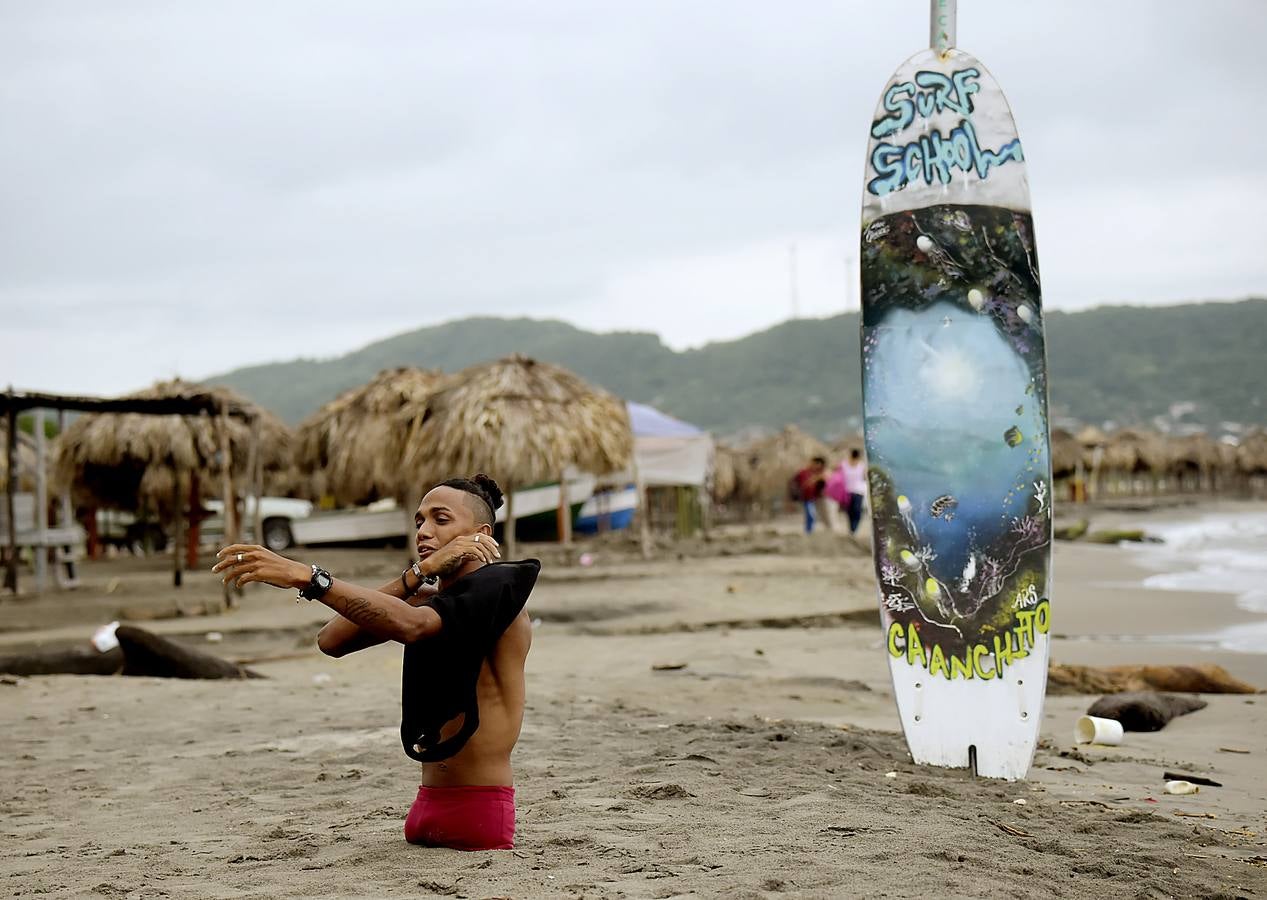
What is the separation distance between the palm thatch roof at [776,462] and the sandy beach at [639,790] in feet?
100

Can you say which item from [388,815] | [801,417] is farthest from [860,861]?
[801,417]

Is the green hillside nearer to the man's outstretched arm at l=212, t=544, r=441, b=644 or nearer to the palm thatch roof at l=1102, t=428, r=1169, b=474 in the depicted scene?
the palm thatch roof at l=1102, t=428, r=1169, b=474

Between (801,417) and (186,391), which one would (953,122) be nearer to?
(186,391)

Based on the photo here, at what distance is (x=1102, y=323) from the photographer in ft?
441

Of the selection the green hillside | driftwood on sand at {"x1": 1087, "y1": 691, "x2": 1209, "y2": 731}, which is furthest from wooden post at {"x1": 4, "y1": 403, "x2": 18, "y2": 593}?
the green hillside

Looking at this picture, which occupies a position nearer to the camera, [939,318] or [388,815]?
[388,815]

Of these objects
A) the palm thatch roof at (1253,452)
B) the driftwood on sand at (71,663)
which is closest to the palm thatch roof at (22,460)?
the driftwood on sand at (71,663)

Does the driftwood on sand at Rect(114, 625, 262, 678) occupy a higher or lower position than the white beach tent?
lower

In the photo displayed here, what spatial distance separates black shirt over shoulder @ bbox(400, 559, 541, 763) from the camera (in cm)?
316

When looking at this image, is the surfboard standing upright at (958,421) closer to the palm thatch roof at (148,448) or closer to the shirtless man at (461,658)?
the shirtless man at (461,658)

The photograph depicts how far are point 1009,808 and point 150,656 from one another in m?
5.76

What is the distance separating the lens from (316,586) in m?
2.83

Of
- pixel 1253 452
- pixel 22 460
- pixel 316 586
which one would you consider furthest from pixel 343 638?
pixel 1253 452

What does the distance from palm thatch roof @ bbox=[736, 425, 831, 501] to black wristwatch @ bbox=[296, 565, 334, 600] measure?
37564mm
